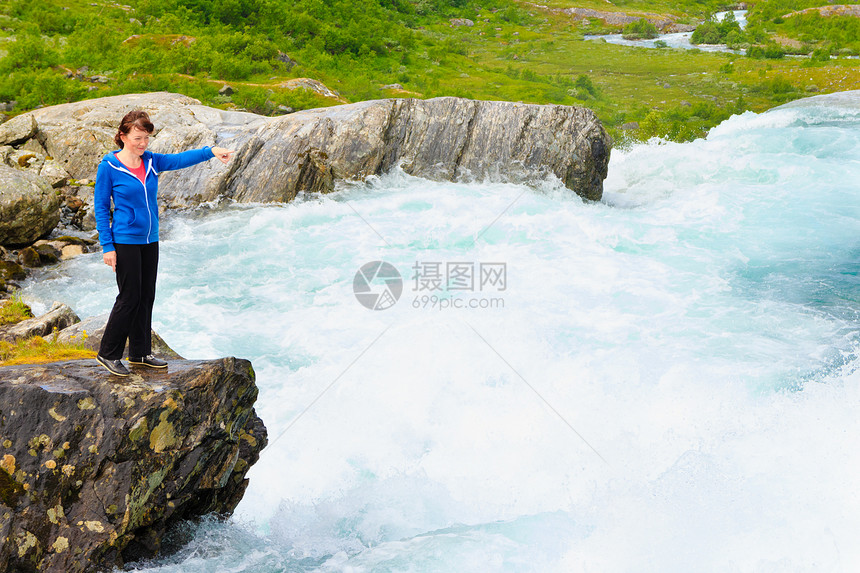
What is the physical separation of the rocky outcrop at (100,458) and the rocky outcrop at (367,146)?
42.4 ft

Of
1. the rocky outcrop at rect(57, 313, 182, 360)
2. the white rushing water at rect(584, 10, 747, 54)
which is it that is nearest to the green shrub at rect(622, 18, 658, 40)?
the white rushing water at rect(584, 10, 747, 54)

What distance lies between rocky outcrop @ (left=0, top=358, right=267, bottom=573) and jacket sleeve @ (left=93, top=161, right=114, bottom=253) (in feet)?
4.25

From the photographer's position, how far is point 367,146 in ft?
61.2

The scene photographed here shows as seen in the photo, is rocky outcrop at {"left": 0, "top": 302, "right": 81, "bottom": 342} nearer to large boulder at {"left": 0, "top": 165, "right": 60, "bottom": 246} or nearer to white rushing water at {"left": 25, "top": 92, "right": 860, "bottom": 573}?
white rushing water at {"left": 25, "top": 92, "right": 860, "bottom": 573}

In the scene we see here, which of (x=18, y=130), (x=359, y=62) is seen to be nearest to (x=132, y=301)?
(x=18, y=130)

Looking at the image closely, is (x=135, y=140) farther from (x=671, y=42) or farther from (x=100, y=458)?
(x=671, y=42)

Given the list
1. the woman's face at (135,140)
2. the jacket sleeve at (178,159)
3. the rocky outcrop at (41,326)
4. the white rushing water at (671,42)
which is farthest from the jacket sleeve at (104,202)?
the white rushing water at (671,42)

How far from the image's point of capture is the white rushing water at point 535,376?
6098 mm

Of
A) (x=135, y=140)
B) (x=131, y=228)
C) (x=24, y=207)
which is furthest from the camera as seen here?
(x=24, y=207)

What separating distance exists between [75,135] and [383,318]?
1417cm

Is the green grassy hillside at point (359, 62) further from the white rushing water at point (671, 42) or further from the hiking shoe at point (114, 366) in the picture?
the hiking shoe at point (114, 366)

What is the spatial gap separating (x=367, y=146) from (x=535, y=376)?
11571 millimetres

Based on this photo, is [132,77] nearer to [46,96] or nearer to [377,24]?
[46,96]

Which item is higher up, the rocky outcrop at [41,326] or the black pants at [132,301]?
the black pants at [132,301]
